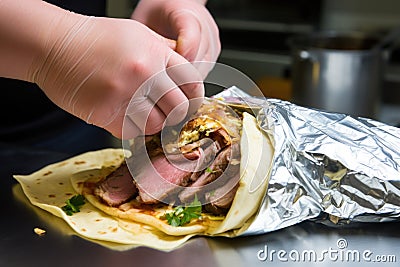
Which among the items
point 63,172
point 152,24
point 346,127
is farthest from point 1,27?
point 346,127

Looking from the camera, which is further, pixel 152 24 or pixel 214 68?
pixel 152 24

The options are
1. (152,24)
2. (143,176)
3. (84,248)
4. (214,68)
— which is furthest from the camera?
(152,24)

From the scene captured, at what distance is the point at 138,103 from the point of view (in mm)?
1210

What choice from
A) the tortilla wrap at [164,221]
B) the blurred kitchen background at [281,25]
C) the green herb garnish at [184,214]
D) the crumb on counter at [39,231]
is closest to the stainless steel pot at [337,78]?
the blurred kitchen background at [281,25]

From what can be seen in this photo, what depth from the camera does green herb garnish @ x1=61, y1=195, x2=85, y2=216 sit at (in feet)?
4.17

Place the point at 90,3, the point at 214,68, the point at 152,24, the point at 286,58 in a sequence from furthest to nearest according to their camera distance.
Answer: the point at 286,58 → the point at 90,3 → the point at 152,24 → the point at 214,68

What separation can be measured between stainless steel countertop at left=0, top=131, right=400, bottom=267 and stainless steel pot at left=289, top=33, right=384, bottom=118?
0.92m

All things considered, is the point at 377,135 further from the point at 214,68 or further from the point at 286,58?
the point at 286,58

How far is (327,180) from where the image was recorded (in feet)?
3.92

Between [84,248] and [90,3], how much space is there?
31.1 inches

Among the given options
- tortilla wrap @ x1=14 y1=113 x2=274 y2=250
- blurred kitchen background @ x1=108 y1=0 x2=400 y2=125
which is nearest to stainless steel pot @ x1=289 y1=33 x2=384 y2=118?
blurred kitchen background @ x1=108 y1=0 x2=400 y2=125

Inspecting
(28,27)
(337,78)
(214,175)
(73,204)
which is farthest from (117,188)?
(337,78)

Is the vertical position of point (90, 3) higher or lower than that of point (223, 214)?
higher

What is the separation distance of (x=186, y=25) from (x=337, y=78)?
811mm
